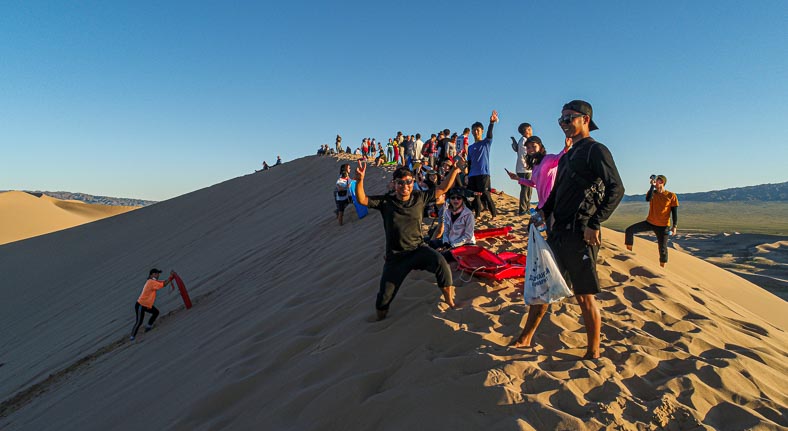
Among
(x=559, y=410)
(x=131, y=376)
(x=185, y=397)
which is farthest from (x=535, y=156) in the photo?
(x=131, y=376)

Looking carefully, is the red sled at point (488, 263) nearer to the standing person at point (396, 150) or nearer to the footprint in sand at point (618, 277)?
the footprint in sand at point (618, 277)

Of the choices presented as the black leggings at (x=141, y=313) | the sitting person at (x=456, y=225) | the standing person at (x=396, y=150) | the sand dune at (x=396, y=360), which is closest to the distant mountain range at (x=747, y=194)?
the standing person at (x=396, y=150)

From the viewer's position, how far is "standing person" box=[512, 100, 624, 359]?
2.47 meters

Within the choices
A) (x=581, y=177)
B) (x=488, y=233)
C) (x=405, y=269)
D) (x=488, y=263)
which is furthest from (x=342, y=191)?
(x=581, y=177)

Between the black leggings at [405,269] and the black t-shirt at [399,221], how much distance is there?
71 millimetres

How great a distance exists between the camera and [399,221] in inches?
141

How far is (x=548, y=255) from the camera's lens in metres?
2.71

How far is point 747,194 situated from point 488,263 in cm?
14309

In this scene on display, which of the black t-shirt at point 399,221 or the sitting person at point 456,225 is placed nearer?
the black t-shirt at point 399,221

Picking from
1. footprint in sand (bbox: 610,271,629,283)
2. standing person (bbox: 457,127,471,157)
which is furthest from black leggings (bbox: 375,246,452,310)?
standing person (bbox: 457,127,471,157)

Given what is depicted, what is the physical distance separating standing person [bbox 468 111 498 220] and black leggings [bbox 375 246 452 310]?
3.48 meters

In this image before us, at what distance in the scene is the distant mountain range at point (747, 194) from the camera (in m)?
105

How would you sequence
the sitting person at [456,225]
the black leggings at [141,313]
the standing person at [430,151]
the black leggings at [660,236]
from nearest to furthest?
the sitting person at [456,225] < the black leggings at [141,313] < the black leggings at [660,236] < the standing person at [430,151]

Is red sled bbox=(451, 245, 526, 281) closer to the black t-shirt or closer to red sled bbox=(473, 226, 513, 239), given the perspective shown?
the black t-shirt
